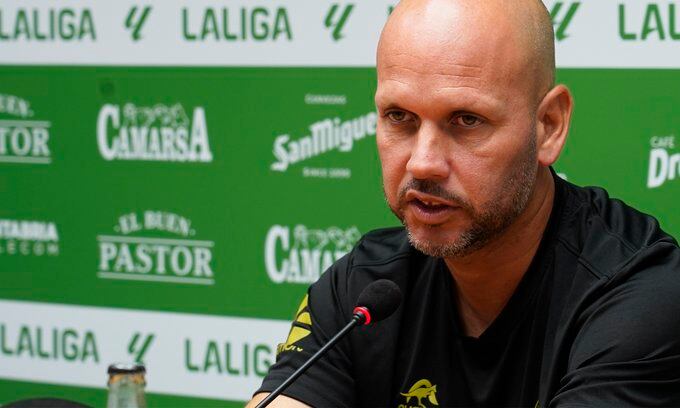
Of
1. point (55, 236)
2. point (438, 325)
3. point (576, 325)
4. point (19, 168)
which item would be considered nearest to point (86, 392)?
point (55, 236)

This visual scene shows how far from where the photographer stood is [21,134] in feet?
10.5

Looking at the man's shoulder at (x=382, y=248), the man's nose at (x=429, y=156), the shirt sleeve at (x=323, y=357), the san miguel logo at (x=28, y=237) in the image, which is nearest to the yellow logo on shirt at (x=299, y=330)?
the shirt sleeve at (x=323, y=357)

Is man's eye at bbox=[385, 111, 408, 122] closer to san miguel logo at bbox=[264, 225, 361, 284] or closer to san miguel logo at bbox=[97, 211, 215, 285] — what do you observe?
san miguel logo at bbox=[264, 225, 361, 284]

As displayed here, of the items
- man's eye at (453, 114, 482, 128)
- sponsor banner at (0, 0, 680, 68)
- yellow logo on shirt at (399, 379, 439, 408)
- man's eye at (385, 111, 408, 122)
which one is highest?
sponsor banner at (0, 0, 680, 68)

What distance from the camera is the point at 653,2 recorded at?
237cm

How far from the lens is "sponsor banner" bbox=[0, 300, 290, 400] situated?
2.94 metres

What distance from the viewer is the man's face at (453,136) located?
1.58 metres

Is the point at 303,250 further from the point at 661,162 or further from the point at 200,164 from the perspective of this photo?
the point at 661,162

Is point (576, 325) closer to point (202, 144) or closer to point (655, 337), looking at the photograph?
point (655, 337)

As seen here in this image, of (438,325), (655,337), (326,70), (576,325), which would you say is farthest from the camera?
(326,70)

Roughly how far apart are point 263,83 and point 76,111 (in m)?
0.62

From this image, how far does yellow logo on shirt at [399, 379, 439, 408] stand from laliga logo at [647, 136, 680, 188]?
2.99ft

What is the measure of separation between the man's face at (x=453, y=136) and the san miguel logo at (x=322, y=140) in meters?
1.05

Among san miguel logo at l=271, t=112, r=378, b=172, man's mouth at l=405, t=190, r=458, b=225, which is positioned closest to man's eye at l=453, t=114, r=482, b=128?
man's mouth at l=405, t=190, r=458, b=225
